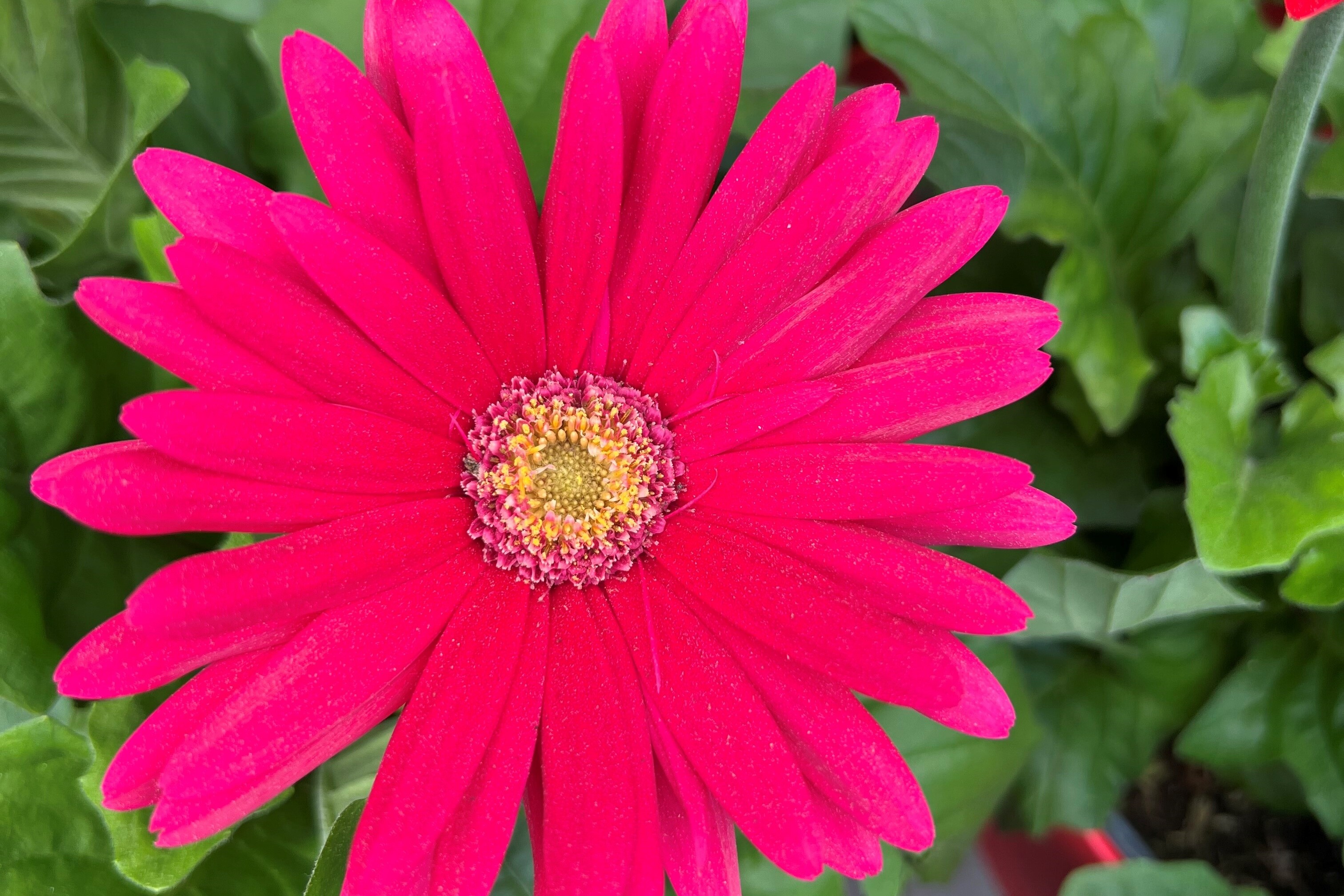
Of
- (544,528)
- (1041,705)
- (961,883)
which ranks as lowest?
(961,883)

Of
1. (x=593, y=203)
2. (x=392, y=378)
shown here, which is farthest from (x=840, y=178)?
(x=392, y=378)

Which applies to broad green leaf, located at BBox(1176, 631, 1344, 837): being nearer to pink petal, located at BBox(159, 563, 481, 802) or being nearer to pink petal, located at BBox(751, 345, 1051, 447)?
pink petal, located at BBox(751, 345, 1051, 447)

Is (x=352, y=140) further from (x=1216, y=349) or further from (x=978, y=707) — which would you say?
(x=1216, y=349)

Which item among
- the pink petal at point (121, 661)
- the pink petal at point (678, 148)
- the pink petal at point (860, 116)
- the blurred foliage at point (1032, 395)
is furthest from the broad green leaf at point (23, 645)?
the pink petal at point (860, 116)

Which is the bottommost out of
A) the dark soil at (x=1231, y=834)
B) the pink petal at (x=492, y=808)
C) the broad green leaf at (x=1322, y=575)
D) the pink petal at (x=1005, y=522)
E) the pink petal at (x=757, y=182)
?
the dark soil at (x=1231, y=834)

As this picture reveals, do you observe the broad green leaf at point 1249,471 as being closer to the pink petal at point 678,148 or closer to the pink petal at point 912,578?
the pink petal at point 912,578

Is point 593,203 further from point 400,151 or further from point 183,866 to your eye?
point 183,866

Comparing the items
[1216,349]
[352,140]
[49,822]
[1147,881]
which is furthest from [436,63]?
[1147,881]

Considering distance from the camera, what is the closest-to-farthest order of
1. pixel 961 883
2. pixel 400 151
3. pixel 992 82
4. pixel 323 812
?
pixel 400 151
pixel 323 812
pixel 992 82
pixel 961 883
